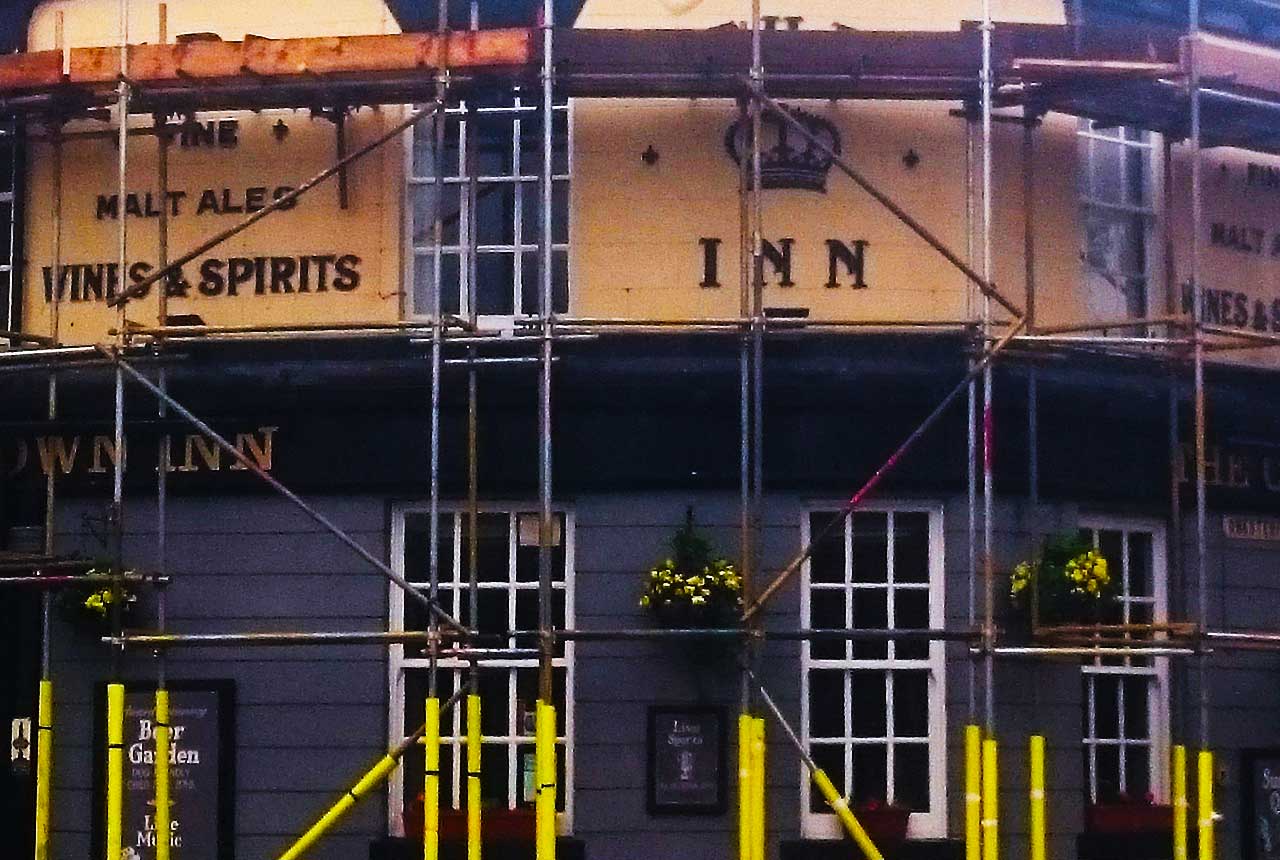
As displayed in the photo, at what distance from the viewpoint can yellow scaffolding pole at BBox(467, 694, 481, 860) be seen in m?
11.4

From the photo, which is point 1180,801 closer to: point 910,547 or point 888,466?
point 910,547

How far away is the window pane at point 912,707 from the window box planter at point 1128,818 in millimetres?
1230

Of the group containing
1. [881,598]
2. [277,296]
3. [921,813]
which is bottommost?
[921,813]

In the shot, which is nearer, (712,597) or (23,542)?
(712,597)

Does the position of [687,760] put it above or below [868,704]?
below

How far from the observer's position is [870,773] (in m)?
12.6

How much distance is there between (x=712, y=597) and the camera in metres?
12.0

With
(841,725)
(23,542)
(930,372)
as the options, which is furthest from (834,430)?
(23,542)

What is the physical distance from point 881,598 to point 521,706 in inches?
93.3

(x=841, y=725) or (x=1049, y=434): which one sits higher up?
(x=1049, y=434)

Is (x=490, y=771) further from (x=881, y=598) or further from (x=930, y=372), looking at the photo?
(x=930, y=372)

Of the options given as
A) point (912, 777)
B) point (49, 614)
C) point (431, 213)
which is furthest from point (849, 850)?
point (49, 614)

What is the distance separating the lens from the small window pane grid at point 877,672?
493 inches

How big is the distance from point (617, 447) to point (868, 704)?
2257mm
